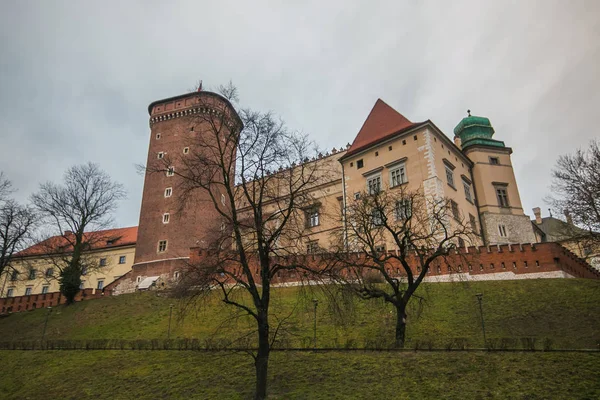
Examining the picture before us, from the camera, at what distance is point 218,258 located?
13.8 m

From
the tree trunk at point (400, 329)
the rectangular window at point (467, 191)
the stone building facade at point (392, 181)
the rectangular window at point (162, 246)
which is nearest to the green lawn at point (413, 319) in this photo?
the tree trunk at point (400, 329)

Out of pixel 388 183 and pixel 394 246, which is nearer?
pixel 394 246

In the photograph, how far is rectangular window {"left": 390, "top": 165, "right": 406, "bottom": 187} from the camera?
3259 cm

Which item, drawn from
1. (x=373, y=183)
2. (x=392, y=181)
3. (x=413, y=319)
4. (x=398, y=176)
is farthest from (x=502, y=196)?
(x=413, y=319)

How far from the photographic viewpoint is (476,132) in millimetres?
38031

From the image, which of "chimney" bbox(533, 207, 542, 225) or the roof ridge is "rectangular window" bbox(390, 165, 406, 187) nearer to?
the roof ridge

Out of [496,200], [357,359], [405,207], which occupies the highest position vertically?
[496,200]

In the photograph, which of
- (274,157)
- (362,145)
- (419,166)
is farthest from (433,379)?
(362,145)

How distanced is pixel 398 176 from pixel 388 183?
92cm

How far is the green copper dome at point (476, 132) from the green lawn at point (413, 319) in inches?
658

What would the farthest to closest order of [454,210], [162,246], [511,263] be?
[162,246] < [454,210] < [511,263]

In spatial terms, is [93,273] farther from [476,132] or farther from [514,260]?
[514,260]

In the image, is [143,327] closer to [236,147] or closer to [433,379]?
[236,147]

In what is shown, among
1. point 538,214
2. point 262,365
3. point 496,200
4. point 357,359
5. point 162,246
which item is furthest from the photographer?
point 538,214
